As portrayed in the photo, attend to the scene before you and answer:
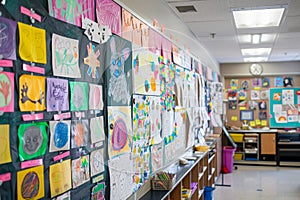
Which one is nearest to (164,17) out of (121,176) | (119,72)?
(119,72)

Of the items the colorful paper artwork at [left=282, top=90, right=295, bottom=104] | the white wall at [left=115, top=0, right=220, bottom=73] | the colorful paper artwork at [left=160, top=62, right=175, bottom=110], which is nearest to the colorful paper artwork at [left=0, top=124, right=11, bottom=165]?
the white wall at [left=115, top=0, right=220, bottom=73]

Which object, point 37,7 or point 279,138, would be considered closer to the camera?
point 37,7

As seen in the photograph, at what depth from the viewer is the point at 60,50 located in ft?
5.17

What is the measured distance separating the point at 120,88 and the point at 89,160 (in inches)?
22.6

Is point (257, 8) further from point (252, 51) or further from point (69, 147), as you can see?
point (252, 51)

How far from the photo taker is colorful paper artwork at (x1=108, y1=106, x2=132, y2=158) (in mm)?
2135

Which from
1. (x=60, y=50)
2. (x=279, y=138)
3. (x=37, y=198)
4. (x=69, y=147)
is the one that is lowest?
(x=279, y=138)

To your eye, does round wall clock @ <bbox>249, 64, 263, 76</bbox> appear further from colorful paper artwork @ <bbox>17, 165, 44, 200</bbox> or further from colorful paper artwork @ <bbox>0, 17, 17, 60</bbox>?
colorful paper artwork @ <bbox>0, 17, 17, 60</bbox>

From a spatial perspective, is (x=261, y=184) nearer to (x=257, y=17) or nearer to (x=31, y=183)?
(x=257, y=17)

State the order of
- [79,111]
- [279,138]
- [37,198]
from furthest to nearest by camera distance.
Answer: [279,138] → [79,111] → [37,198]

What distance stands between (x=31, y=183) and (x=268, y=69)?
29.0 ft

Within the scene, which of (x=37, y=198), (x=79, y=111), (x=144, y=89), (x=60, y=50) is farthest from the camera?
(x=144, y=89)

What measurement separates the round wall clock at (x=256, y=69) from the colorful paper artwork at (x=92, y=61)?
8073 millimetres

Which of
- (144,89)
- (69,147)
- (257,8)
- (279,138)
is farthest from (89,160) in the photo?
(279,138)
